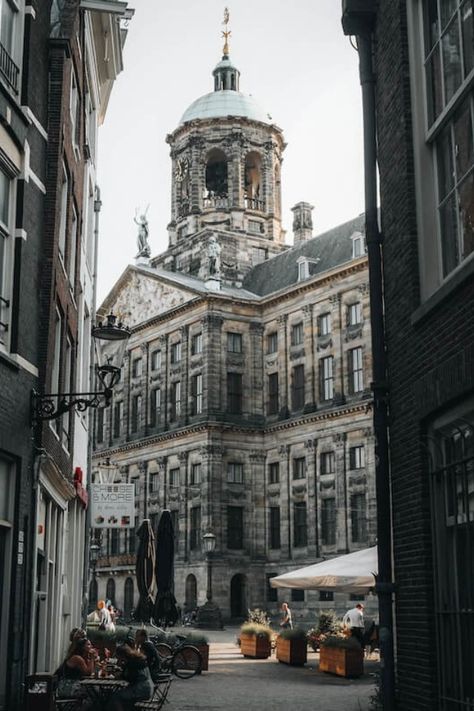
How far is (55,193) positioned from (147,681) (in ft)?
21.6

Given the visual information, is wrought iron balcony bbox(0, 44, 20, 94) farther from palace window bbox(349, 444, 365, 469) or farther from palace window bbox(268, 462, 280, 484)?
Result: palace window bbox(268, 462, 280, 484)

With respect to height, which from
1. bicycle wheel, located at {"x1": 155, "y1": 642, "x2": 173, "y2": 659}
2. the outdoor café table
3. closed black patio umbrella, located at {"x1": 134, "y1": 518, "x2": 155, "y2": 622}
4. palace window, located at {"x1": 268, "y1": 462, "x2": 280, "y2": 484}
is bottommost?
bicycle wheel, located at {"x1": 155, "y1": 642, "x2": 173, "y2": 659}

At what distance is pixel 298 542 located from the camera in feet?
190

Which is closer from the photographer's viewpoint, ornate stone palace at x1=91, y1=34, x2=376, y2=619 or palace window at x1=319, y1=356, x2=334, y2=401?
ornate stone palace at x1=91, y1=34, x2=376, y2=619

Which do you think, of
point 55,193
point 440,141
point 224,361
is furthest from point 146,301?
point 440,141

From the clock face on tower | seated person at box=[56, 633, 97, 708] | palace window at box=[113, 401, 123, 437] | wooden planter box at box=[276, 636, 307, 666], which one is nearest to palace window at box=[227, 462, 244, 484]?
palace window at box=[113, 401, 123, 437]

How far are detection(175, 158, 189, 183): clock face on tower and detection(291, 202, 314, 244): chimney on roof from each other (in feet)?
27.7

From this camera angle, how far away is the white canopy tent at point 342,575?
2250cm

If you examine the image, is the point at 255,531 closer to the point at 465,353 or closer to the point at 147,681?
the point at 147,681

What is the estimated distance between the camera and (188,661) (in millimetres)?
22422

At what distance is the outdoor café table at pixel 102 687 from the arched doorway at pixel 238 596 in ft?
158

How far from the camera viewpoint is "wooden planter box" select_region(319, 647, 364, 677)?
2203 centimetres

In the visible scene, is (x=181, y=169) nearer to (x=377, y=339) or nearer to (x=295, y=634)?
(x=295, y=634)

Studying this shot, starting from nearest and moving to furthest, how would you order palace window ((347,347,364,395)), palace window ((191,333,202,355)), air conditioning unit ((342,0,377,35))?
air conditioning unit ((342,0,377,35))
palace window ((347,347,364,395))
palace window ((191,333,202,355))
